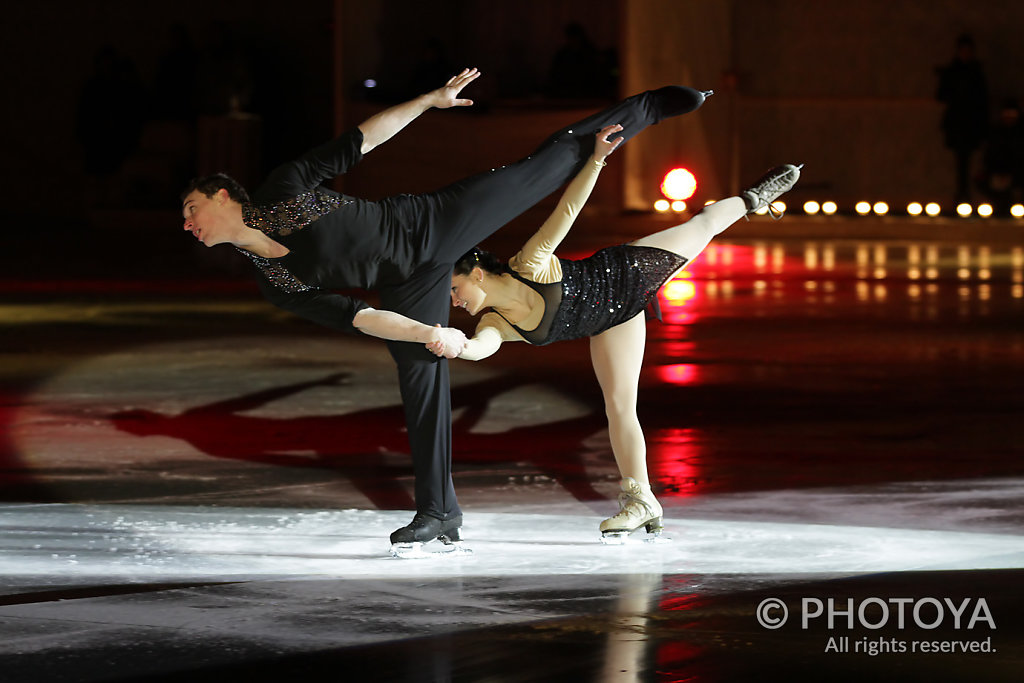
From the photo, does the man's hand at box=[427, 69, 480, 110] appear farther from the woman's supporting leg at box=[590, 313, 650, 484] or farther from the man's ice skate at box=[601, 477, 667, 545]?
the man's ice skate at box=[601, 477, 667, 545]

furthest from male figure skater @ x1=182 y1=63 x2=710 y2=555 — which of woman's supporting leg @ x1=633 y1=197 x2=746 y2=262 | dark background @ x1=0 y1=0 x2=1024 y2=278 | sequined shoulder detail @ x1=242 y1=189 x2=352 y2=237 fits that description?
dark background @ x1=0 y1=0 x2=1024 y2=278

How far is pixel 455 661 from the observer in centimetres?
474

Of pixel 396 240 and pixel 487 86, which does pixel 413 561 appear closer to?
pixel 396 240

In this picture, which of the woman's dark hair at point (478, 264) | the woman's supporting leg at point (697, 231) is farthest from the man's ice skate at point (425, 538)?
the woman's supporting leg at point (697, 231)

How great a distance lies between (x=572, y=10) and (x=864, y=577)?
1951 cm

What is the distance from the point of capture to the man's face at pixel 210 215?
5.70m

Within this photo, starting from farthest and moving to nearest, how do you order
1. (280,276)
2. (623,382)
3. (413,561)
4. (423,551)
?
(623,382), (423,551), (413,561), (280,276)

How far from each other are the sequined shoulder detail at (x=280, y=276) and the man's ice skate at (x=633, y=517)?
138 centimetres

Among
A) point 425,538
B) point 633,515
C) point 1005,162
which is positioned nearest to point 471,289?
point 425,538

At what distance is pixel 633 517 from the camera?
6.23 m

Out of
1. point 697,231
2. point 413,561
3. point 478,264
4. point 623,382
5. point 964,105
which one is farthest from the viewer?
point 964,105

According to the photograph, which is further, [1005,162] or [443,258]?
[1005,162]

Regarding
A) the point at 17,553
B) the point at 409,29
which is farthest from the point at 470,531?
the point at 409,29

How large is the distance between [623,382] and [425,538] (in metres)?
0.93
